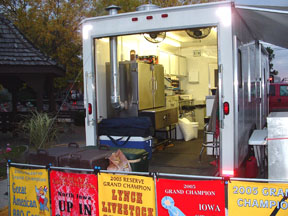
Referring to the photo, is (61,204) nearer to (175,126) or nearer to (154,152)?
(154,152)

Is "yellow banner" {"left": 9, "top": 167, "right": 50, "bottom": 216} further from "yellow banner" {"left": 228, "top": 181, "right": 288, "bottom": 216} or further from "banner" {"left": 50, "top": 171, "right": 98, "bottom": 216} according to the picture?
"yellow banner" {"left": 228, "top": 181, "right": 288, "bottom": 216}

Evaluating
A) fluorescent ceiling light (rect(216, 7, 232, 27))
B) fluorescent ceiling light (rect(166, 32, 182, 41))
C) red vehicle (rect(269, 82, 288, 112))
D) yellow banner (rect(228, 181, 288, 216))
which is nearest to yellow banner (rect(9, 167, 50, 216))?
yellow banner (rect(228, 181, 288, 216))

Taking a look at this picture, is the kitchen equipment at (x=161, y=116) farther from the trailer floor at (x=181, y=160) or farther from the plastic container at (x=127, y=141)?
the plastic container at (x=127, y=141)

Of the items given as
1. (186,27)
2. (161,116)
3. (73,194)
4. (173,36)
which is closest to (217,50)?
(186,27)

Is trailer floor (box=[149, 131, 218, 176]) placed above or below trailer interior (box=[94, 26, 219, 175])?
below

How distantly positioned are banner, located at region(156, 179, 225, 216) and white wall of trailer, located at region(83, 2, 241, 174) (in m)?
1.78

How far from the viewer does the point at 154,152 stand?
7648mm

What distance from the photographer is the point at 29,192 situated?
A: 12.5 ft

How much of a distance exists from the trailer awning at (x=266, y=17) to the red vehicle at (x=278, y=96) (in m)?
8.22

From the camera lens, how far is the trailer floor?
596cm

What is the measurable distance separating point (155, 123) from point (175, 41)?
379cm

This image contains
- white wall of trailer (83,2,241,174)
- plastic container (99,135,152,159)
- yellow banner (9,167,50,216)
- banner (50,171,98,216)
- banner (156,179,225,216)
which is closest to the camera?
banner (156,179,225,216)

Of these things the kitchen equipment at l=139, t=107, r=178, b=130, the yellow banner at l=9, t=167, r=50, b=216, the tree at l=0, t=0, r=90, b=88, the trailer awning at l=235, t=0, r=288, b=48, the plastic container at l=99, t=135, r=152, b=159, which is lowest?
the yellow banner at l=9, t=167, r=50, b=216

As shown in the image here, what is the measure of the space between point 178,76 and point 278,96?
6369 millimetres
